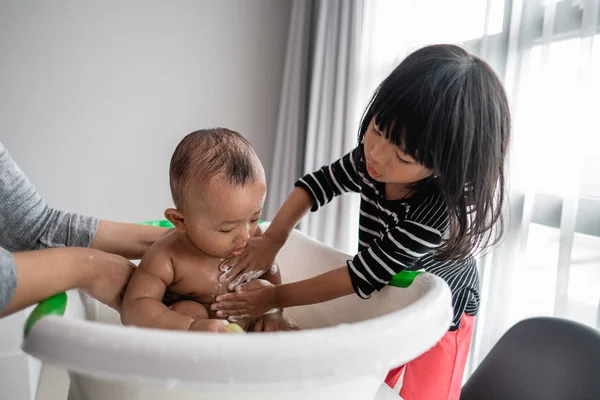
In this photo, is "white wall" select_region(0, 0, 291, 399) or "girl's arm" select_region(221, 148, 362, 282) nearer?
"girl's arm" select_region(221, 148, 362, 282)

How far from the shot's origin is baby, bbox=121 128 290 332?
26.6 inches

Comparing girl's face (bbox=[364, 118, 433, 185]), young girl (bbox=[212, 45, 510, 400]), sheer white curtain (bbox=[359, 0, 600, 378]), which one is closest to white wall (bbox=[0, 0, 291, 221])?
sheer white curtain (bbox=[359, 0, 600, 378])

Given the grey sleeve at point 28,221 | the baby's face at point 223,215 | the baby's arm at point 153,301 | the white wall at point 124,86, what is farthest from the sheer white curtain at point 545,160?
the white wall at point 124,86

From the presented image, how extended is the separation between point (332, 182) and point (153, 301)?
1.52 ft

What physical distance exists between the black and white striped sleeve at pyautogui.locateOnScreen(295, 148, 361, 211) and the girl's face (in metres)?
0.22

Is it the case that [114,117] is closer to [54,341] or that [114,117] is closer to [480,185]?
[480,185]

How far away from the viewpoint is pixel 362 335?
1.27ft

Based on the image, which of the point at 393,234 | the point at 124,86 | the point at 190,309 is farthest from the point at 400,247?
the point at 124,86

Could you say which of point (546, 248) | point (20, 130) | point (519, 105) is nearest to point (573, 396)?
point (546, 248)

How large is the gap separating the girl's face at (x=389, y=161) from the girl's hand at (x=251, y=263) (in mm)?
253

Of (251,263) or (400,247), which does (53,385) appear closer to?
(251,263)

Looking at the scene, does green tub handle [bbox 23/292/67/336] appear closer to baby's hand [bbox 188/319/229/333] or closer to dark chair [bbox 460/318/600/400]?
baby's hand [bbox 188/319/229/333]

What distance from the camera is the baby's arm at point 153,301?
0.62 meters

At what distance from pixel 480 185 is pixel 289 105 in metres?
1.49
